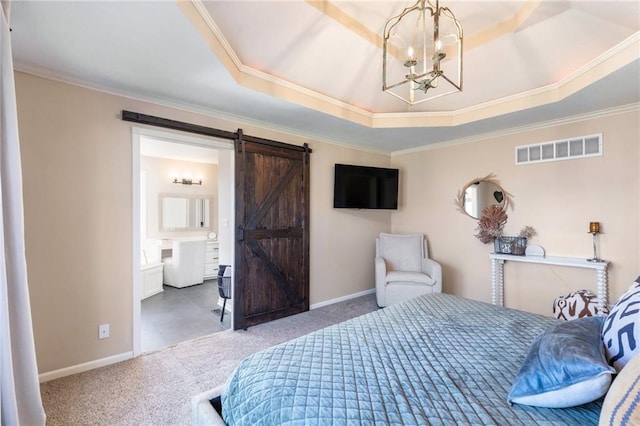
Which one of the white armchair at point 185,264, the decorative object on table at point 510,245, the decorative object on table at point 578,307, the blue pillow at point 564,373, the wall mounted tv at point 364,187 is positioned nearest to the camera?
the blue pillow at point 564,373

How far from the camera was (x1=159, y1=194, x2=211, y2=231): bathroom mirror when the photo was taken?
5.78m

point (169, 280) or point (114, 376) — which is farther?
point (169, 280)

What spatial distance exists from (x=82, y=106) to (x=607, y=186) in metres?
5.05

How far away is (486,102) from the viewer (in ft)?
10.6

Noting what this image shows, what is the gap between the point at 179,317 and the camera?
11.8 ft

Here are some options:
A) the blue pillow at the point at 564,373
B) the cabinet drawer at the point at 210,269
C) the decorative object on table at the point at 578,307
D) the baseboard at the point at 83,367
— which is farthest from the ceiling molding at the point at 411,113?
the cabinet drawer at the point at 210,269

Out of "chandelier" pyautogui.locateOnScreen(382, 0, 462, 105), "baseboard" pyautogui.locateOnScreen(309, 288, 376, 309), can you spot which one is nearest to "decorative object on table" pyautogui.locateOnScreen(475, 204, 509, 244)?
"chandelier" pyautogui.locateOnScreen(382, 0, 462, 105)

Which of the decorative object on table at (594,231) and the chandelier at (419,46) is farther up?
the chandelier at (419,46)

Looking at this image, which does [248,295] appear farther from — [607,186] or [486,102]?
[607,186]

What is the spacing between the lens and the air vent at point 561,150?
307 cm

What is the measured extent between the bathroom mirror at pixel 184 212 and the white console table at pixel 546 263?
5.39 meters

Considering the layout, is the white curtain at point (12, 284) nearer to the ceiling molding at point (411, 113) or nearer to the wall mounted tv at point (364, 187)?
the ceiling molding at point (411, 113)

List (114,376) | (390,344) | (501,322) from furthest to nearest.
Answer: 1. (114,376)
2. (501,322)
3. (390,344)

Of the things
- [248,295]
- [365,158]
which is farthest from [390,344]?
[365,158]
